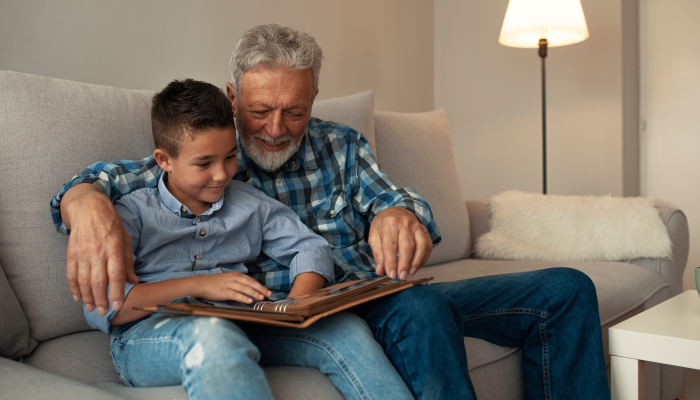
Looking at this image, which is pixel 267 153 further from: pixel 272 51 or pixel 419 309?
pixel 419 309

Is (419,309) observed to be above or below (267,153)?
below

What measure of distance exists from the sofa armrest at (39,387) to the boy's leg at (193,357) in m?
0.09

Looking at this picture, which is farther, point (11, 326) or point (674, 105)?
point (674, 105)

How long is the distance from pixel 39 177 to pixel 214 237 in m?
0.35

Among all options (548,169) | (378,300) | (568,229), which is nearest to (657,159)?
(548,169)

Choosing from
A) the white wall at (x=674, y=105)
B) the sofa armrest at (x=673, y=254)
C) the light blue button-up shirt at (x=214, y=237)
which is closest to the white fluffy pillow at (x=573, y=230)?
the sofa armrest at (x=673, y=254)

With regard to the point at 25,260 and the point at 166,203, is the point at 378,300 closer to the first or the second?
the point at 166,203

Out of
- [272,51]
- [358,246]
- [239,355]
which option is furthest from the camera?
[358,246]

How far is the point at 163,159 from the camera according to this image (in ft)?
3.36

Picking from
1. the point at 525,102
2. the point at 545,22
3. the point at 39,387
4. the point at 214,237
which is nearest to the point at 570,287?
the point at 214,237

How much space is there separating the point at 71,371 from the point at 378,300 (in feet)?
1.78

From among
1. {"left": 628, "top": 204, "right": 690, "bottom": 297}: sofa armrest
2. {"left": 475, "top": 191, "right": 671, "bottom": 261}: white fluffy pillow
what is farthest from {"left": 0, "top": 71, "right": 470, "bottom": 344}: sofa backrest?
{"left": 628, "top": 204, "right": 690, "bottom": 297}: sofa armrest

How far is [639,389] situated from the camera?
3.23 feet

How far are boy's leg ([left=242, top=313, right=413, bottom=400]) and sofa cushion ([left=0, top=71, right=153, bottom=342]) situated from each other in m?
0.40
